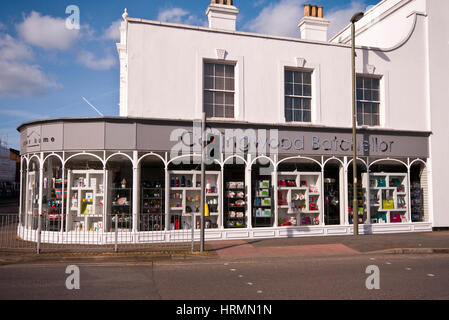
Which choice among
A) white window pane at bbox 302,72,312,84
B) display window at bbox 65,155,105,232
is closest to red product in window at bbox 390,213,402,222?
white window pane at bbox 302,72,312,84

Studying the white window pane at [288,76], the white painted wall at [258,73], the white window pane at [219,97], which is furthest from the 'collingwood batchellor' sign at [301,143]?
the white window pane at [288,76]

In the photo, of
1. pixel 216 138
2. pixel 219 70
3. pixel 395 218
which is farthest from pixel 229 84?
pixel 395 218

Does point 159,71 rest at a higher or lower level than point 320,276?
higher

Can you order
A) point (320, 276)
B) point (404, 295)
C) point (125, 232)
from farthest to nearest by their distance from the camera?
point (125, 232) → point (320, 276) → point (404, 295)

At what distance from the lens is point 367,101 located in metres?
17.5

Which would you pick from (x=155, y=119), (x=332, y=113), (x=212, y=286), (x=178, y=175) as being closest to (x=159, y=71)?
(x=155, y=119)

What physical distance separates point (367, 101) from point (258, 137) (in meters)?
5.74

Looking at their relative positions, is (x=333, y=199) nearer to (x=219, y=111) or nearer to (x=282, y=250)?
(x=282, y=250)

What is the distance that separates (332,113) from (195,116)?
19.9ft

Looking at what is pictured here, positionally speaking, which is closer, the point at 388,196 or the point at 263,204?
the point at 263,204

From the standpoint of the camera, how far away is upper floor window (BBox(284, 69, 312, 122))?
16484 mm

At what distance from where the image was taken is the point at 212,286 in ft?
26.7

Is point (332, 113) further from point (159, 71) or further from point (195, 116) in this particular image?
point (159, 71)

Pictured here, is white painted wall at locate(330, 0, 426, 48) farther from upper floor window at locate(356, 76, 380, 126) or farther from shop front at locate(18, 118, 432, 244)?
shop front at locate(18, 118, 432, 244)
